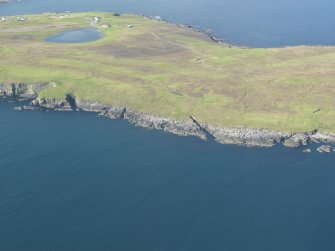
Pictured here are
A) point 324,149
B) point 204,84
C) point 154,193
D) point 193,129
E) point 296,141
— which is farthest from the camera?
point 204,84

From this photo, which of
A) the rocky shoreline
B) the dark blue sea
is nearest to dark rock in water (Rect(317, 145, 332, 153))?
the rocky shoreline

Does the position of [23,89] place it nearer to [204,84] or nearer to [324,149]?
[204,84]

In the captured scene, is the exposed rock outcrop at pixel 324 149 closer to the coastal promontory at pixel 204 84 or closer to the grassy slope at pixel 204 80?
the coastal promontory at pixel 204 84

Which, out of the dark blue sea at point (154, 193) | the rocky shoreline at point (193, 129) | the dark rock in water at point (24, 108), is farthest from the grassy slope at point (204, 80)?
the dark blue sea at point (154, 193)

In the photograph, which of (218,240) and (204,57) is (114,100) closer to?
(204,57)

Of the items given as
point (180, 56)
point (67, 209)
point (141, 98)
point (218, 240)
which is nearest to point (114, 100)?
point (141, 98)

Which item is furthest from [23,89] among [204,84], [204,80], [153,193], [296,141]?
[296,141]
